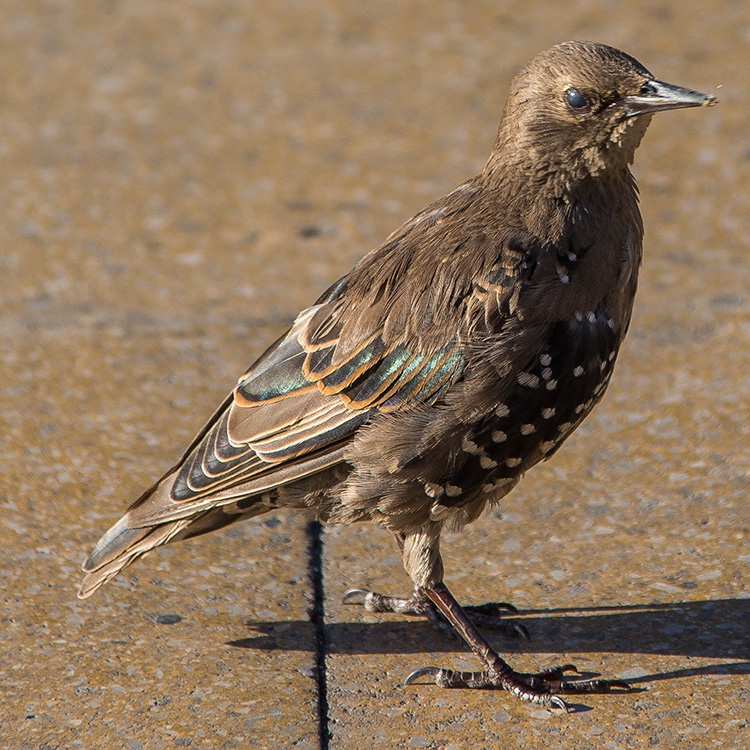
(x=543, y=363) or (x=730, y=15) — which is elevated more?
(x=730, y=15)

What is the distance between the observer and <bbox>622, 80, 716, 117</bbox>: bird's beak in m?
3.31

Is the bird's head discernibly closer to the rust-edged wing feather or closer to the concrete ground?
the rust-edged wing feather

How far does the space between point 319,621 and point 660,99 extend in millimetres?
1779

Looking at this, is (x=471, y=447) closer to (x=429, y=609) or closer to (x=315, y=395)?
(x=315, y=395)

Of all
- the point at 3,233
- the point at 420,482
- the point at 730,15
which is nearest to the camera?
the point at 420,482

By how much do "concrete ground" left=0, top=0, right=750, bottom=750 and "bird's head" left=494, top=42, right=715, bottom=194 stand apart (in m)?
1.25

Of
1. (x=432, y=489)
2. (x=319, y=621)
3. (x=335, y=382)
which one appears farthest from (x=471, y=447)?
(x=319, y=621)

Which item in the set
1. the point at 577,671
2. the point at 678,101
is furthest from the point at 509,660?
the point at 678,101

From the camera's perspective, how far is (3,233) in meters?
5.77

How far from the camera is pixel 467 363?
3.38 meters

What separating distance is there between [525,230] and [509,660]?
1.24m

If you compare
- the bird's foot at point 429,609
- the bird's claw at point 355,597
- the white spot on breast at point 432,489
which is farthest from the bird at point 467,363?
the bird's claw at point 355,597

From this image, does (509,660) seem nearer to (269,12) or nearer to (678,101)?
(678,101)

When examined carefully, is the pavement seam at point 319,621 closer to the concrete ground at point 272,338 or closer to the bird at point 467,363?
the concrete ground at point 272,338
